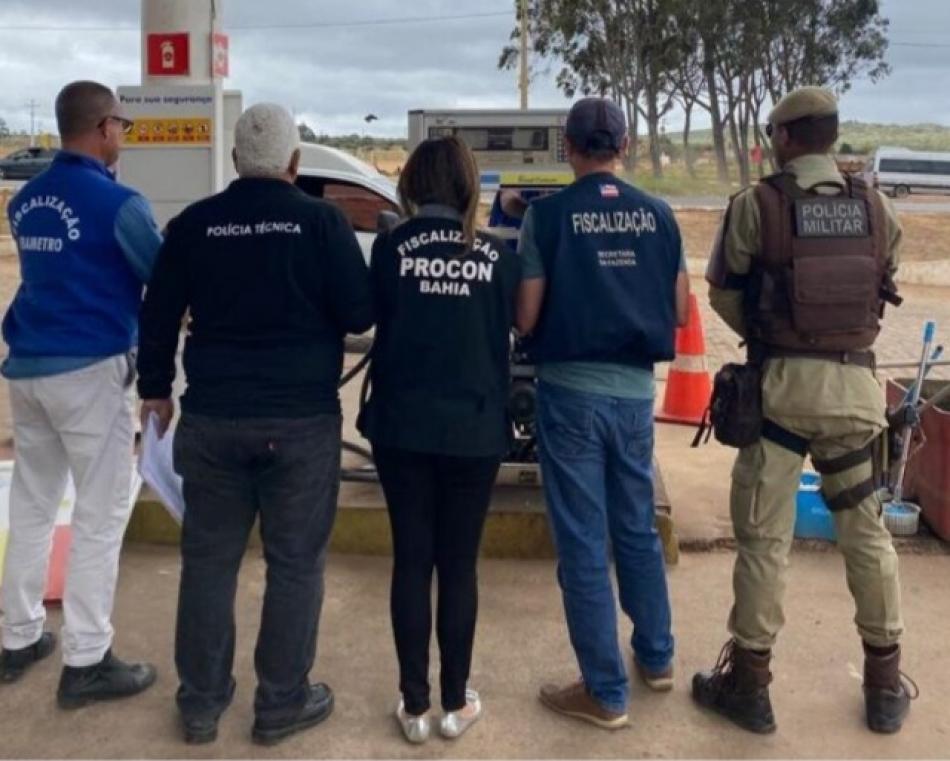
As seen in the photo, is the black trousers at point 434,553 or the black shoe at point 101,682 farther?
the black shoe at point 101,682

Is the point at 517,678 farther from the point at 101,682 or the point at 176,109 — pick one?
the point at 176,109

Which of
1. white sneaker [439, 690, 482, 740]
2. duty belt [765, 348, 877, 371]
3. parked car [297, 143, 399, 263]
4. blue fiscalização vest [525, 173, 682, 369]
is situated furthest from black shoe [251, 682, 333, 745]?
parked car [297, 143, 399, 263]

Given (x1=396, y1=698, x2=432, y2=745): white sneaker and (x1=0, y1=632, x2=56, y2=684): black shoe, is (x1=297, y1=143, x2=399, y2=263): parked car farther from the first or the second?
(x1=396, y1=698, x2=432, y2=745): white sneaker

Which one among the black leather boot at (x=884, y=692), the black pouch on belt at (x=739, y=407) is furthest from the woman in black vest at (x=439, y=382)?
the black leather boot at (x=884, y=692)

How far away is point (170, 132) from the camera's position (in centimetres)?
516

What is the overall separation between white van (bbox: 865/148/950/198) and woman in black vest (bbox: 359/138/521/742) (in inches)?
1800

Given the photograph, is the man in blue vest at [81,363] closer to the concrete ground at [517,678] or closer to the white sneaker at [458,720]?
the concrete ground at [517,678]

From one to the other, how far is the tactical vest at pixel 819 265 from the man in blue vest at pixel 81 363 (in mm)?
1984

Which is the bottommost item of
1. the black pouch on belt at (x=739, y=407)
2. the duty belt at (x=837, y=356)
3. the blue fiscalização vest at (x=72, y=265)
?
the black pouch on belt at (x=739, y=407)

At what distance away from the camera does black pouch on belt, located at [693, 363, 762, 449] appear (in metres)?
3.48

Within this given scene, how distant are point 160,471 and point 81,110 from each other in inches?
48.0

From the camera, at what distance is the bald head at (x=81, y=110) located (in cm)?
348

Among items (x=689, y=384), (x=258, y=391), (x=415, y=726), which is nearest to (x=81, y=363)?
(x=258, y=391)

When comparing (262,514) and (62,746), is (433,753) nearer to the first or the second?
(262,514)
